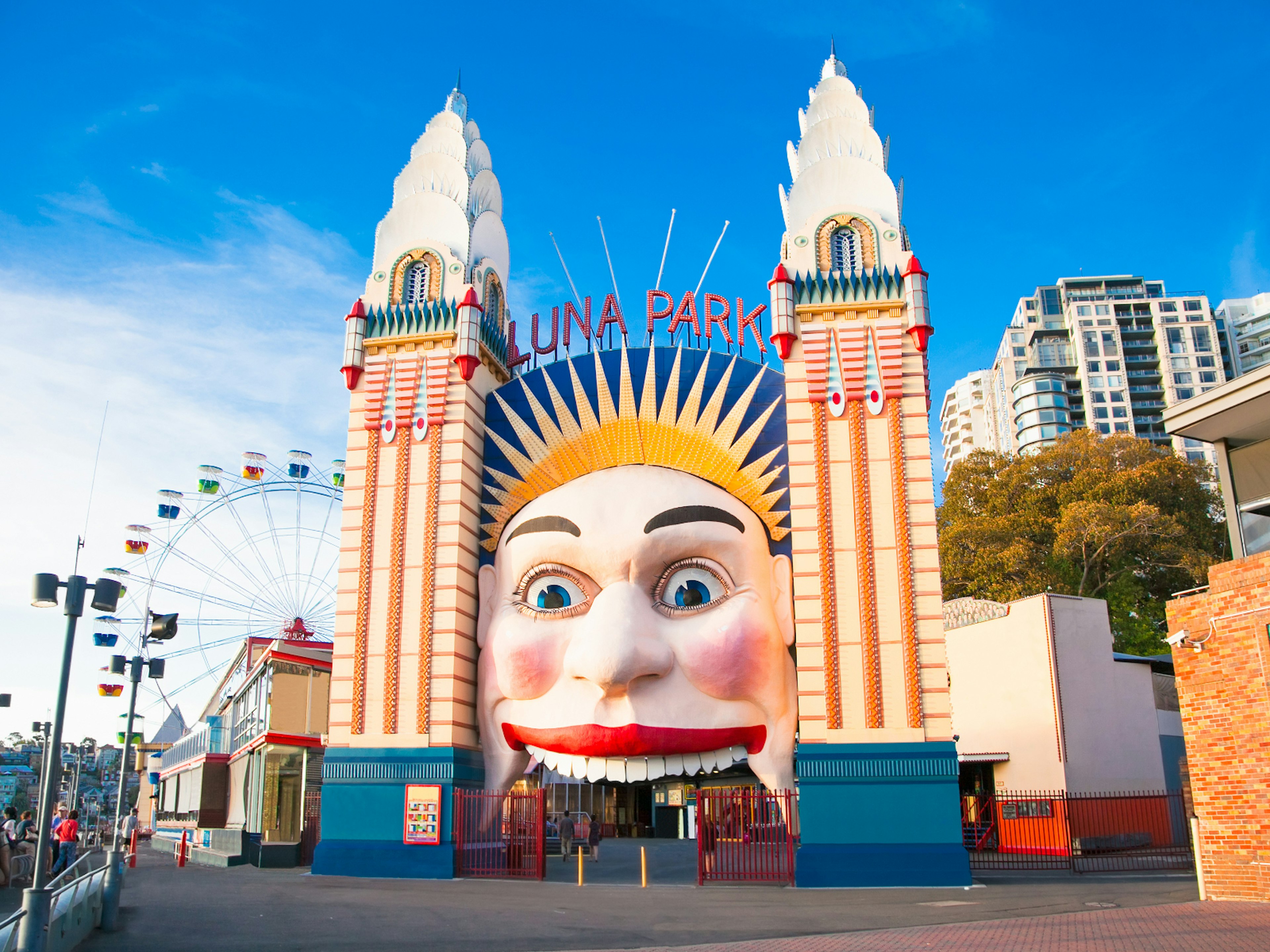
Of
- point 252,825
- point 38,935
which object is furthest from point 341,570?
point 38,935

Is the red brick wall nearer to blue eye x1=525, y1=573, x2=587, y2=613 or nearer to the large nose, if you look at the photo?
the large nose

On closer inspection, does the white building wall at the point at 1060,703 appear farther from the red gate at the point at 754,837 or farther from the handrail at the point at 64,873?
the handrail at the point at 64,873

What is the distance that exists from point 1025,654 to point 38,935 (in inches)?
996

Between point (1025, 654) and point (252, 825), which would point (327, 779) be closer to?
point (252, 825)

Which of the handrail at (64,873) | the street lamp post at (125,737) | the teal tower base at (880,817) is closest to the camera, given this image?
the handrail at (64,873)

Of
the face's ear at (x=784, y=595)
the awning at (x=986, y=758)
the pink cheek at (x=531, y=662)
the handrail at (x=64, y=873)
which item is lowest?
the handrail at (x=64, y=873)

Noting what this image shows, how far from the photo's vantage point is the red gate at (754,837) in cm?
1922

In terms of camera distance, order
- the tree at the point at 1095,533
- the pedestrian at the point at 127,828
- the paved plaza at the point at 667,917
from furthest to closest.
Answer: the tree at the point at 1095,533 → the pedestrian at the point at 127,828 → the paved plaza at the point at 667,917

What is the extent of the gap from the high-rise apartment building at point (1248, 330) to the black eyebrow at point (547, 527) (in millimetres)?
100246

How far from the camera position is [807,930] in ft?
43.8

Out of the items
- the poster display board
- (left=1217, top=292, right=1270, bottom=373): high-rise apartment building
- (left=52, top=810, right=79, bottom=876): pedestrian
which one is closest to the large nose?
the poster display board

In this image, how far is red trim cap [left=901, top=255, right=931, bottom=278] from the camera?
21.5 meters

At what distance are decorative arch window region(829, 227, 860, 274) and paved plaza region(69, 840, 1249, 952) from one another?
12512mm

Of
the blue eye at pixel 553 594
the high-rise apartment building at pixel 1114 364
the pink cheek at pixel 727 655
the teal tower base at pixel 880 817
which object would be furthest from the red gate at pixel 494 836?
the high-rise apartment building at pixel 1114 364
